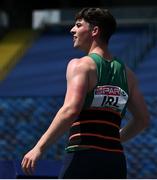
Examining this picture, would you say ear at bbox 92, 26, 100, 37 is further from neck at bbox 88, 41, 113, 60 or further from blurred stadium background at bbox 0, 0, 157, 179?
blurred stadium background at bbox 0, 0, 157, 179

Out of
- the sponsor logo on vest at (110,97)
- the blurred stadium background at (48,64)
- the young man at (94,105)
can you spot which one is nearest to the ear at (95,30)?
the young man at (94,105)

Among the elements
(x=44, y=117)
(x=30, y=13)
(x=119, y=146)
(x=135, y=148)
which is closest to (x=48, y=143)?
(x=119, y=146)

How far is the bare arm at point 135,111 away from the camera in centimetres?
308

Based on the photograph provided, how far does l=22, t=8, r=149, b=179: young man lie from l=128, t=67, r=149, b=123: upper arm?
0.05m

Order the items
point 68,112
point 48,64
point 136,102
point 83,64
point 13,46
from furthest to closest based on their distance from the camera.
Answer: point 13,46, point 48,64, point 136,102, point 83,64, point 68,112

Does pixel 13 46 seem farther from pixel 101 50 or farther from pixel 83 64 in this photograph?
pixel 83 64

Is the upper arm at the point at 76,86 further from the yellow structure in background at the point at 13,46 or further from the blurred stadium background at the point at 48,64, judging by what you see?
the yellow structure in background at the point at 13,46

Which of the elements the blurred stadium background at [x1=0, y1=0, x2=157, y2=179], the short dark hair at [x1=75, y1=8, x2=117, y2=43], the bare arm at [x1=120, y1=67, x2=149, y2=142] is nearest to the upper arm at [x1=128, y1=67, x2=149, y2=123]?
the bare arm at [x1=120, y1=67, x2=149, y2=142]

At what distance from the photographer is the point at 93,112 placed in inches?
113

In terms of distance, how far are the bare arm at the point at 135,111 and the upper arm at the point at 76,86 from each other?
12.3 inches

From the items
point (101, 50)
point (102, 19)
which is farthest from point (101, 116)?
point (102, 19)

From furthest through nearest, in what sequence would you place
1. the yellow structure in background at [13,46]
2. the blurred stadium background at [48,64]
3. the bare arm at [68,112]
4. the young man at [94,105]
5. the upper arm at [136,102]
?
the yellow structure in background at [13,46] → the blurred stadium background at [48,64] → the upper arm at [136,102] → the young man at [94,105] → the bare arm at [68,112]

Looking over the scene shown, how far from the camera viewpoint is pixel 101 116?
2.89 metres

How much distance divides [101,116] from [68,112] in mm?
204
